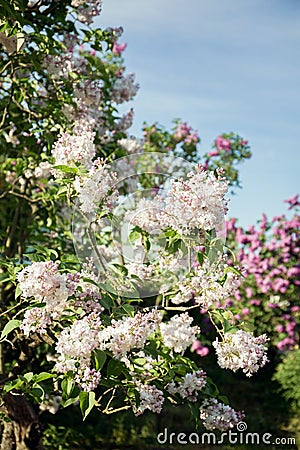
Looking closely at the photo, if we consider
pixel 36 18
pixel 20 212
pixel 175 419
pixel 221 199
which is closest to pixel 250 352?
pixel 221 199

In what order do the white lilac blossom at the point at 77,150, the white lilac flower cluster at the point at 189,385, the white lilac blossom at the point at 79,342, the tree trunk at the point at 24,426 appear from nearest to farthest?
1. the white lilac blossom at the point at 79,342
2. the white lilac blossom at the point at 77,150
3. the white lilac flower cluster at the point at 189,385
4. the tree trunk at the point at 24,426

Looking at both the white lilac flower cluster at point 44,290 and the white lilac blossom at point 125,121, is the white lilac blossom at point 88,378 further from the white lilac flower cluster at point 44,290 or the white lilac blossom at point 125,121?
the white lilac blossom at point 125,121

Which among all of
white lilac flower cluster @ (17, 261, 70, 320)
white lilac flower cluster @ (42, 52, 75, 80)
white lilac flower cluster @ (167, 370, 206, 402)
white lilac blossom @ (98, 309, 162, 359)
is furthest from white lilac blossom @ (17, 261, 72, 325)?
white lilac flower cluster @ (42, 52, 75, 80)

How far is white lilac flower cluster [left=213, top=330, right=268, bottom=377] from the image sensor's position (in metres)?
2.01

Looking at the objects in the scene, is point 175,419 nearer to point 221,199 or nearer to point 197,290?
point 197,290

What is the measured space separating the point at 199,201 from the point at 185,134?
5.83 metres

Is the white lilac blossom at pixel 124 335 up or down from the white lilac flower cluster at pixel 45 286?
down

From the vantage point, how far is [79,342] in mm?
1718

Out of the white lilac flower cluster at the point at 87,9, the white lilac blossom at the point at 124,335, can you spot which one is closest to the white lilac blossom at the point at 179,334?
the white lilac blossom at the point at 124,335

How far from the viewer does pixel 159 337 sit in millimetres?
2320

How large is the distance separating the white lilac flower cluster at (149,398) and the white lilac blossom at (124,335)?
0.39 m

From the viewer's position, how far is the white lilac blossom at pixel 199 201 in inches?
74.0

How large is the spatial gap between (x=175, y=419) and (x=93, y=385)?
424cm

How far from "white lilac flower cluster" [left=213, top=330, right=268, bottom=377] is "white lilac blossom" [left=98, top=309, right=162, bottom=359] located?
0.38 metres
